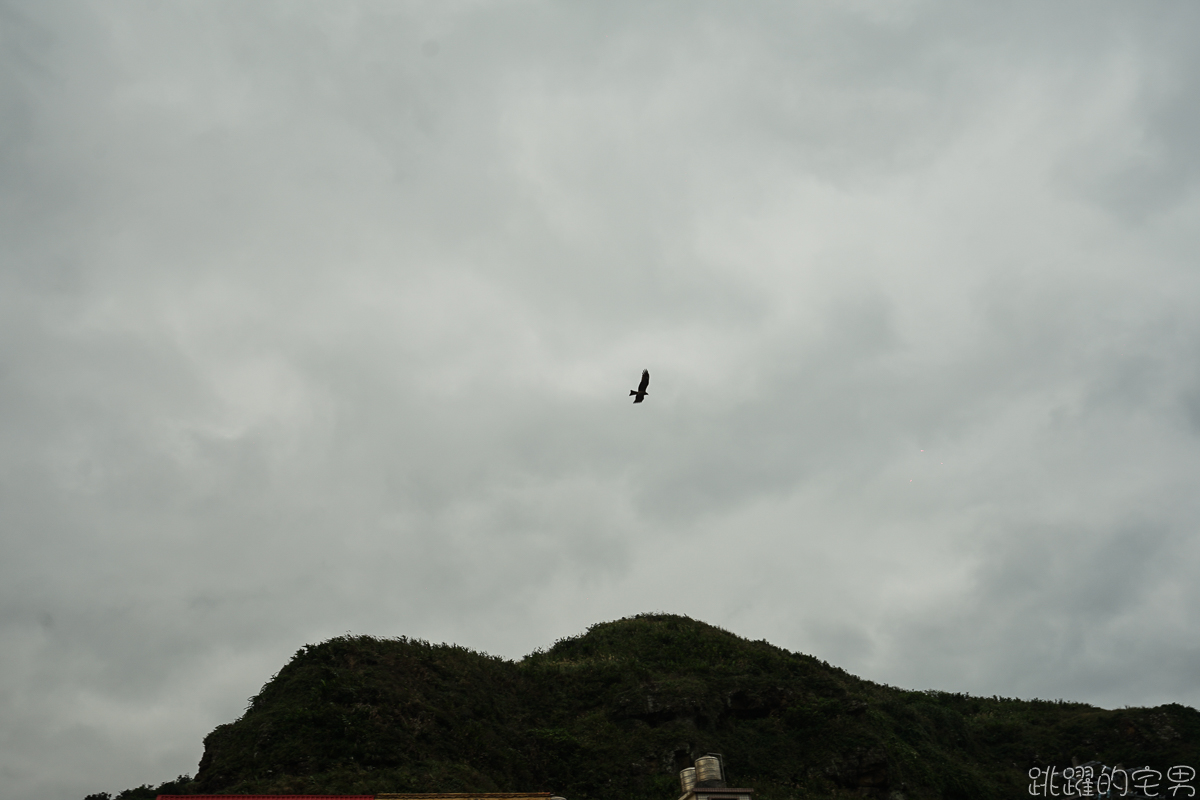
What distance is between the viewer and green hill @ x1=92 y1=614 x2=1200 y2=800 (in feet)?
94.1

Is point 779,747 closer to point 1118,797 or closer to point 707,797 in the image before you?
point 1118,797

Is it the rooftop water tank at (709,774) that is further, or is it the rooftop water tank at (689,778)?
the rooftop water tank at (689,778)

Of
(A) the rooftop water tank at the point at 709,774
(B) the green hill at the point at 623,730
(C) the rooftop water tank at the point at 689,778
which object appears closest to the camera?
(A) the rooftop water tank at the point at 709,774

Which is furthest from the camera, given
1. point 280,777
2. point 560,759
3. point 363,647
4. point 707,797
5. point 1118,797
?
point 1118,797

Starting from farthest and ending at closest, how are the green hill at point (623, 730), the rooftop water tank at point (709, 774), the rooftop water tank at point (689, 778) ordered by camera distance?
the green hill at point (623, 730) → the rooftop water tank at point (689, 778) → the rooftop water tank at point (709, 774)

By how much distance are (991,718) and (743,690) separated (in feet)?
89.9

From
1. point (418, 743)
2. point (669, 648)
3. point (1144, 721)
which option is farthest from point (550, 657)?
point (1144, 721)

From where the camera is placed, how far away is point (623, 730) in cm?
3734

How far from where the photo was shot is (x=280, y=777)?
26.2 meters

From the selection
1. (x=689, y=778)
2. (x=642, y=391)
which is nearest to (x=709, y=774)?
(x=689, y=778)

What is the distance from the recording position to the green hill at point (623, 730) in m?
28.7

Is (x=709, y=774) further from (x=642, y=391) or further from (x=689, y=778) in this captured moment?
(x=642, y=391)

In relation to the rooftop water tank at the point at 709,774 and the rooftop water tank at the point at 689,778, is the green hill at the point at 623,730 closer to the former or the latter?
the rooftop water tank at the point at 689,778

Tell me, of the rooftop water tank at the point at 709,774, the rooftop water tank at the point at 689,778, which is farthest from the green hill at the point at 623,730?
the rooftop water tank at the point at 709,774
